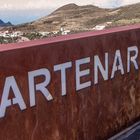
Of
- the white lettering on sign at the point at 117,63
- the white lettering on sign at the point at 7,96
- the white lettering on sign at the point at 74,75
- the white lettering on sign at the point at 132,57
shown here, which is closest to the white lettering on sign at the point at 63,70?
the white lettering on sign at the point at 74,75

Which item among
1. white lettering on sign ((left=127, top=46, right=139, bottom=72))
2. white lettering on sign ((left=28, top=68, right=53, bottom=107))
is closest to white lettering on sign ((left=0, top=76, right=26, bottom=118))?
white lettering on sign ((left=28, top=68, right=53, bottom=107))

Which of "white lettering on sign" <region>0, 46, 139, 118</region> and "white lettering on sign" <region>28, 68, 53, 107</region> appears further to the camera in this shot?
"white lettering on sign" <region>28, 68, 53, 107</region>

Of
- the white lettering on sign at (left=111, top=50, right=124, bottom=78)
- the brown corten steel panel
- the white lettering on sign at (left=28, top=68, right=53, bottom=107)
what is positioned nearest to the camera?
the brown corten steel panel

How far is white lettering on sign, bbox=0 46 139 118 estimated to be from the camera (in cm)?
468

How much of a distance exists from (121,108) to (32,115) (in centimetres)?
212

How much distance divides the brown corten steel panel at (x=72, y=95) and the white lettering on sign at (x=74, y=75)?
36 mm

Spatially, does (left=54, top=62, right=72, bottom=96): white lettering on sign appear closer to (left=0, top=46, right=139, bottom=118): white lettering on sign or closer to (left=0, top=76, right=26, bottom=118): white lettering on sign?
(left=0, top=46, right=139, bottom=118): white lettering on sign

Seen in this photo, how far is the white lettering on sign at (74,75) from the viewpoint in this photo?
15.3 ft

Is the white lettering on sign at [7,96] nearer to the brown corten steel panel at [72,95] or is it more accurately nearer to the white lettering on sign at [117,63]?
the brown corten steel panel at [72,95]

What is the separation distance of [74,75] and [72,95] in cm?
26

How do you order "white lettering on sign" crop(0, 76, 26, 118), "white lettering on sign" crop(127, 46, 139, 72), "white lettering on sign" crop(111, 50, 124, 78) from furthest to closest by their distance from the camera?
1. "white lettering on sign" crop(127, 46, 139, 72)
2. "white lettering on sign" crop(111, 50, 124, 78)
3. "white lettering on sign" crop(0, 76, 26, 118)

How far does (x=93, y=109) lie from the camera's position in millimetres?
6141

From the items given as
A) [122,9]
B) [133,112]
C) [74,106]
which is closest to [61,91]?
[74,106]

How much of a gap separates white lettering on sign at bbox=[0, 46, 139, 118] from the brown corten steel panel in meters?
0.04
